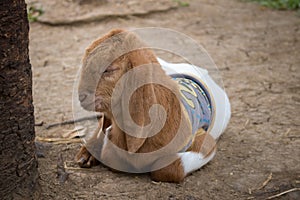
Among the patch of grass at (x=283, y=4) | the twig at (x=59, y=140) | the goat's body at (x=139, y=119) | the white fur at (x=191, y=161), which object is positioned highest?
the goat's body at (x=139, y=119)

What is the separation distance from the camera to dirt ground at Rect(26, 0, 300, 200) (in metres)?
3.14

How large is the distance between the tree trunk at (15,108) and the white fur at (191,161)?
2.91 feet

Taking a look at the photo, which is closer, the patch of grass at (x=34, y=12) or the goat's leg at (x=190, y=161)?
the goat's leg at (x=190, y=161)

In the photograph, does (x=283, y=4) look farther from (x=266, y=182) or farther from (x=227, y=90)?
(x=266, y=182)

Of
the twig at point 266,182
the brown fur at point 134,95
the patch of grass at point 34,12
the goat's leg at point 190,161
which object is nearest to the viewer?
the brown fur at point 134,95

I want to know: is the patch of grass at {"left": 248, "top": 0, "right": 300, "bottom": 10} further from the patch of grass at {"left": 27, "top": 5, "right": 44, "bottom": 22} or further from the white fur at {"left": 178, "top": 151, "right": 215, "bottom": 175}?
the white fur at {"left": 178, "top": 151, "right": 215, "bottom": 175}

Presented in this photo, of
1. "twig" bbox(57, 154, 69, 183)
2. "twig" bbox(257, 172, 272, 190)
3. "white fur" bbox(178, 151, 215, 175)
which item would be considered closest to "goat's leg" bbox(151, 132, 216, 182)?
"white fur" bbox(178, 151, 215, 175)

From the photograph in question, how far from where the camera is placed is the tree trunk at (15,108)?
243 cm

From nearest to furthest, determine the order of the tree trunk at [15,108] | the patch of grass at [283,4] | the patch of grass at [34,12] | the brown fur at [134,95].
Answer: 1. the tree trunk at [15,108]
2. the brown fur at [134,95]
3. the patch of grass at [34,12]
4. the patch of grass at [283,4]

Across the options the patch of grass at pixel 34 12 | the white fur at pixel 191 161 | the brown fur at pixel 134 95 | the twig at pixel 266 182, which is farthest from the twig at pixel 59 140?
the patch of grass at pixel 34 12

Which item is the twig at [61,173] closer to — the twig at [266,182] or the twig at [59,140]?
the twig at [59,140]

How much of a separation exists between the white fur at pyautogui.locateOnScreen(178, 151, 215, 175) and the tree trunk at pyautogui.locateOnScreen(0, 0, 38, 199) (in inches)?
34.9

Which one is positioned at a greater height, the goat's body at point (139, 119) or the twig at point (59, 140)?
the goat's body at point (139, 119)

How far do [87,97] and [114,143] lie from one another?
397 mm
